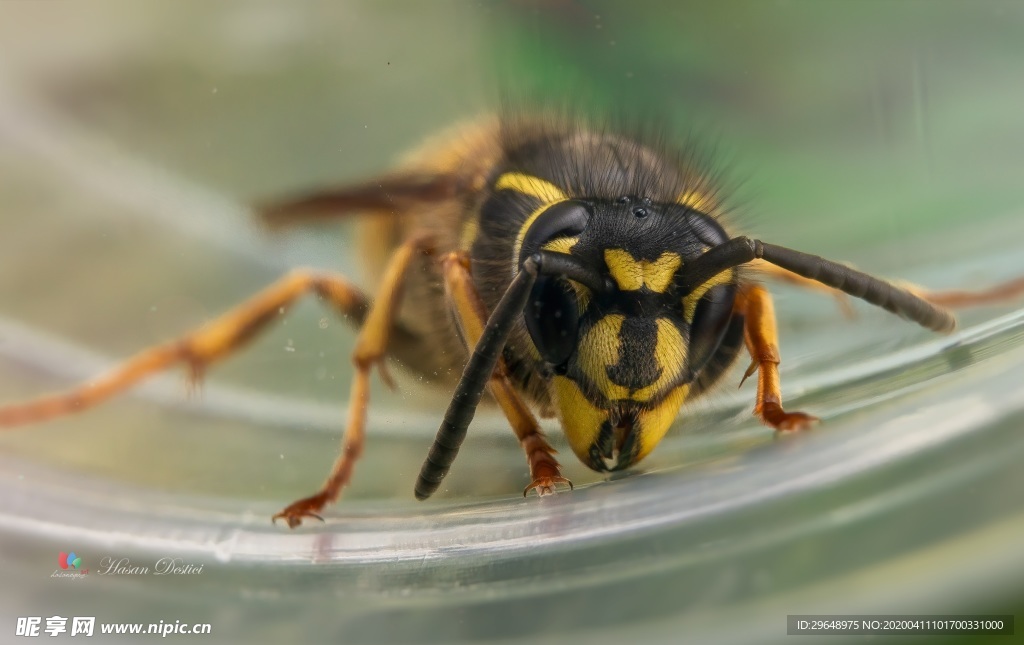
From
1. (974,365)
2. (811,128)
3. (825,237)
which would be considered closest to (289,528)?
(974,365)

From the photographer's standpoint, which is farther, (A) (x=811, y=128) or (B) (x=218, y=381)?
(A) (x=811, y=128)

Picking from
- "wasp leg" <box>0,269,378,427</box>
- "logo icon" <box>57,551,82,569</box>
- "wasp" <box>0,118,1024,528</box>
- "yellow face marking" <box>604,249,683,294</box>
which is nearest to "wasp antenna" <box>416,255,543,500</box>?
"wasp" <box>0,118,1024,528</box>

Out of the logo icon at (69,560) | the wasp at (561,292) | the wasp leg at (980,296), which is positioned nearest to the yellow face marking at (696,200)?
the wasp at (561,292)

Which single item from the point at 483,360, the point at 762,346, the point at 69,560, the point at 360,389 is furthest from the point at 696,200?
the point at 69,560

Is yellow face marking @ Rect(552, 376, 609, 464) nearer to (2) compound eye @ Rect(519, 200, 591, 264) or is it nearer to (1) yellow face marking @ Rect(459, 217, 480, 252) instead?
(2) compound eye @ Rect(519, 200, 591, 264)

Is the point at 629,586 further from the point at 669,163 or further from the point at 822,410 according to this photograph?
the point at 669,163

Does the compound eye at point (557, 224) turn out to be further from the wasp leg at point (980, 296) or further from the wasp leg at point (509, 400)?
the wasp leg at point (980, 296)

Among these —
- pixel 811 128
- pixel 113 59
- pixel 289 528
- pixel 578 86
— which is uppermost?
pixel 113 59
